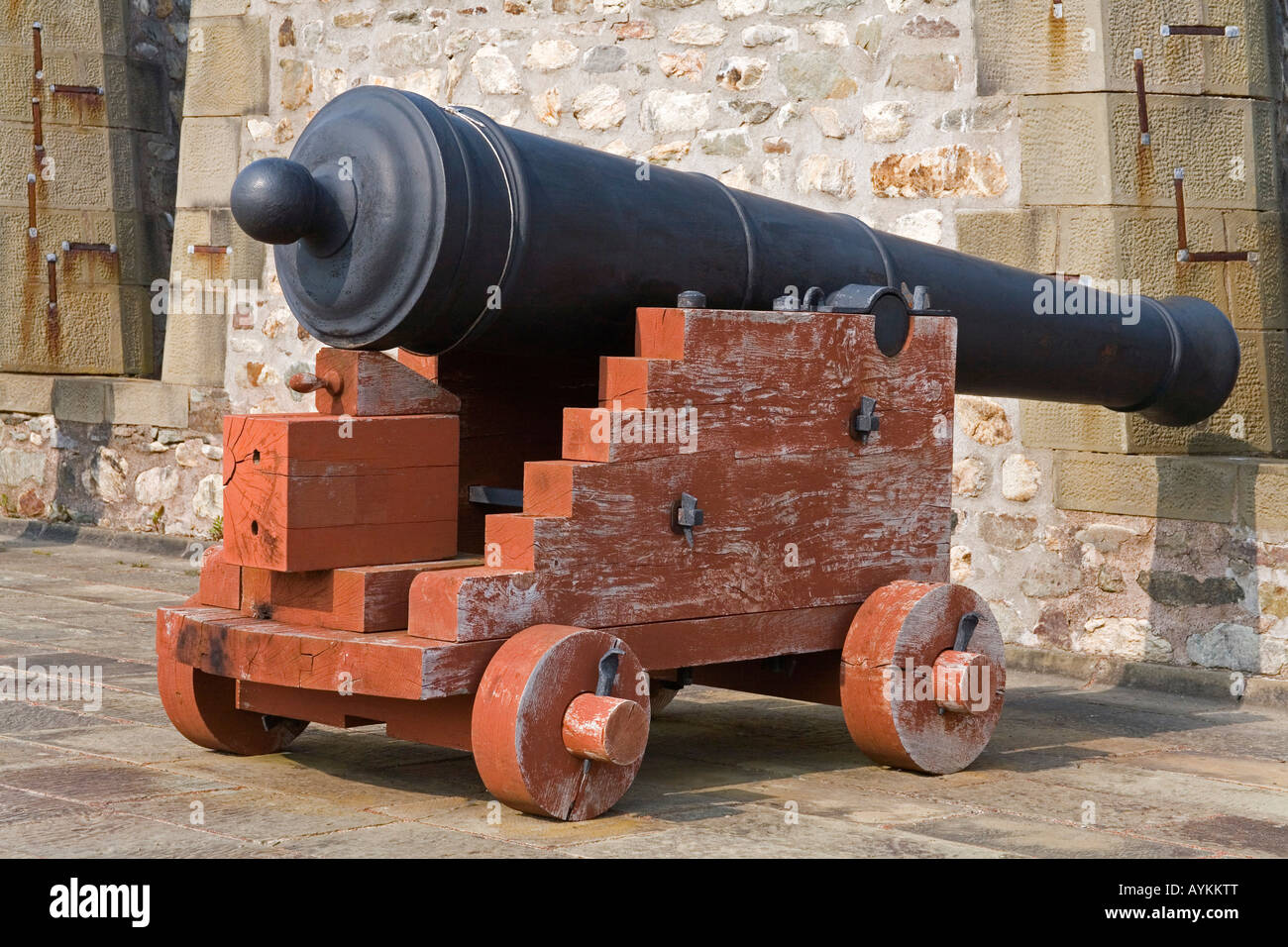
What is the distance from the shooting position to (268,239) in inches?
146

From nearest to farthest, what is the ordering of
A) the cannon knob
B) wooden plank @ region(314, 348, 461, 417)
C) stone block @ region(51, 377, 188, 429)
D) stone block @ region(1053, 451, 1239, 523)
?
1. the cannon knob
2. wooden plank @ region(314, 348, 461, 417)
3. stone block @ region(1053, 451, 1239, 523)
4. stone block @ region(51, 377, 188, 429)

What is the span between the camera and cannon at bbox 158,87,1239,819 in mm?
3654

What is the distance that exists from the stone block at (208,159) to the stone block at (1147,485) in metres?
4.17

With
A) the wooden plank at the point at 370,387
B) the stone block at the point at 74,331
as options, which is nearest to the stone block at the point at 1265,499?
the wooden plank at the point at 370,387

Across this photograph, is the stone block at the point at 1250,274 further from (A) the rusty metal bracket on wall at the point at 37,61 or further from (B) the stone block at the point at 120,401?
(A) the rusty metal bracket on wall at the point at 37,61

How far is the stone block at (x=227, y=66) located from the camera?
8.33 m

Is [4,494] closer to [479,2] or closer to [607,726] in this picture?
[479,2]

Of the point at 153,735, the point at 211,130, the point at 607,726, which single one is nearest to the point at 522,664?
the point at 607,726

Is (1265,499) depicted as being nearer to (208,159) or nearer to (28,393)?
(208,159)

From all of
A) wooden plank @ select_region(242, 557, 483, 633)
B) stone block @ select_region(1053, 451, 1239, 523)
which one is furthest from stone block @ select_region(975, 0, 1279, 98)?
wooden plank @ select_region(242, 557, 483, 633)

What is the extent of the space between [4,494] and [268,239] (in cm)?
610

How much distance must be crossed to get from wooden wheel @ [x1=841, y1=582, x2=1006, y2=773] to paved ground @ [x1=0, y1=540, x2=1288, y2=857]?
9 cm

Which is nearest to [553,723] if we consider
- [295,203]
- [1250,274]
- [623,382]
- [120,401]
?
[623,382]

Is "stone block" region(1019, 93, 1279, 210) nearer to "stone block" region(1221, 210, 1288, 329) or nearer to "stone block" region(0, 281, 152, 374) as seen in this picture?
"stone block" region(1221, 210, 1288, 329)
